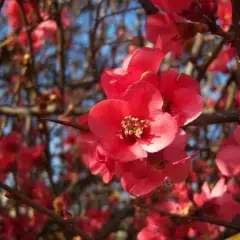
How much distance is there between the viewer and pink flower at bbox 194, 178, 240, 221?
1.47 m

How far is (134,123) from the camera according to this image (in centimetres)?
110

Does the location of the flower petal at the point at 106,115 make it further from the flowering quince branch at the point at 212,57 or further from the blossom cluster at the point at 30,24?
the blossom cluster at the point at 30,24

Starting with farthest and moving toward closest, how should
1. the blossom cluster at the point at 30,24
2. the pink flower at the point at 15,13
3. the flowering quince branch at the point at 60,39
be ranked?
the pink flower at the point at 15,13, the blossom cluster at the point at 30,24, the flowering quince branch at the point at 60,39

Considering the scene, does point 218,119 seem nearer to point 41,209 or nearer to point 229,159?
point 229,159

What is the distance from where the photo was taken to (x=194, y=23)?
123 centimetres

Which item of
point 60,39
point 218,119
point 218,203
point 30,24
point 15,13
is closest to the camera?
point 218,119

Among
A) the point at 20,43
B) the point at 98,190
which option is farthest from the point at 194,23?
the point at 98,190

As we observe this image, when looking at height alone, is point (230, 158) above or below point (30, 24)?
above

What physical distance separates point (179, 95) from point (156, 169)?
18cm

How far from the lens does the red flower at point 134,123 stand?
1022mm

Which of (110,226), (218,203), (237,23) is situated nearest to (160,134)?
(237,23)

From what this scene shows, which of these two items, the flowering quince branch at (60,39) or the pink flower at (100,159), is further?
the flowering quince branch at (60,39)

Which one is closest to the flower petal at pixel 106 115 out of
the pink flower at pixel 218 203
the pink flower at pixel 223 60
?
the pink flower at pixel 218 203

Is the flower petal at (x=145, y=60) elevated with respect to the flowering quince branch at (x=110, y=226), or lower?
elevated
